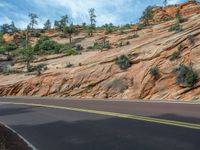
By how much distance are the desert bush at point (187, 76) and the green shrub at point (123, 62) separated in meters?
6.82

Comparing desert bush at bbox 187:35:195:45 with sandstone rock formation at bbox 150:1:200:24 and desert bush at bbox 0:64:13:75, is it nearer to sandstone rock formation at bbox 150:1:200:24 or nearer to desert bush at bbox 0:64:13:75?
desert bush at bbox 0:64:13:75

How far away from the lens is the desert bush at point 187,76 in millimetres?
24484

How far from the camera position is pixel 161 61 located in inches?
1148

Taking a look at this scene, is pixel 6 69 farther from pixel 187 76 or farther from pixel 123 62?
pixel 187 76

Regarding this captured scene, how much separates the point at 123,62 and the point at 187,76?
8.61 metres

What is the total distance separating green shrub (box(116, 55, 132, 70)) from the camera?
104ft

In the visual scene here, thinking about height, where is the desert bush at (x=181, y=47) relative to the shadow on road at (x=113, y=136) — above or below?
above

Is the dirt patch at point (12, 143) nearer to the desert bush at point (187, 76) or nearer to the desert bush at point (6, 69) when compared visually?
the desert bush at point (187, 76)

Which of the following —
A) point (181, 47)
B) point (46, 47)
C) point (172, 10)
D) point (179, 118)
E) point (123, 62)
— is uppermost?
point (172, 10)

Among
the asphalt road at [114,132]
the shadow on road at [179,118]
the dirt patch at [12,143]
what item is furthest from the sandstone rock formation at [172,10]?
the dirt patch at [12,143]

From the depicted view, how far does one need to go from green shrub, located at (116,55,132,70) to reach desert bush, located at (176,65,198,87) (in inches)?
269

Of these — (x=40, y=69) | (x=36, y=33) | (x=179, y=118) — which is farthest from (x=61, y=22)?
(x=179, y=118)

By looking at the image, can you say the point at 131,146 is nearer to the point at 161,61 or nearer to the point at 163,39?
the point at 161,61

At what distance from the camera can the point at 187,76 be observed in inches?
971
